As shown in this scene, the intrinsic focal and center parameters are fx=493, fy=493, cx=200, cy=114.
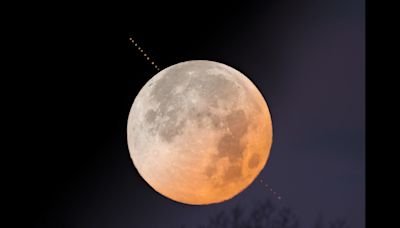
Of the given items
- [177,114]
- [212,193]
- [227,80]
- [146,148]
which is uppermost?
[227,80]

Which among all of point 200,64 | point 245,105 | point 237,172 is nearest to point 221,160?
point 237,172

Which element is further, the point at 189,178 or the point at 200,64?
the point at 200,64

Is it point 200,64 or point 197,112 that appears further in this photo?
point 200,64

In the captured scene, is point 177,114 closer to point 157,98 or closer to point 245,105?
point 157,98

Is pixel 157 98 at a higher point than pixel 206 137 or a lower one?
higher

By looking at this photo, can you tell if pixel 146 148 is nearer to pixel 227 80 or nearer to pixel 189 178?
pixel 189 178

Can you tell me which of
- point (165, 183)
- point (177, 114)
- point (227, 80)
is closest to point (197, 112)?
point (177, 114)
